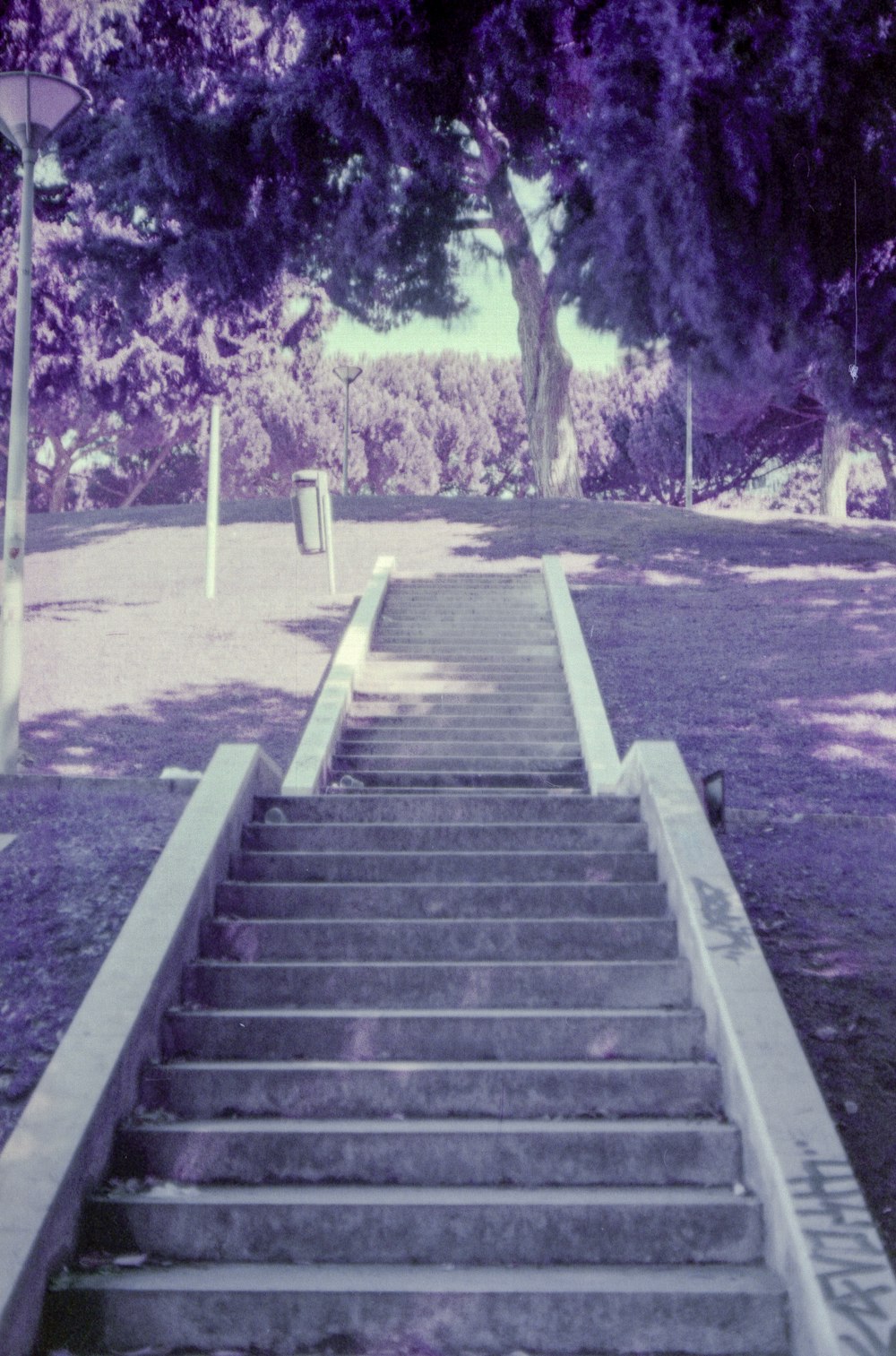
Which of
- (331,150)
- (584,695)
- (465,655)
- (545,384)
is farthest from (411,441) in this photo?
(584,695)

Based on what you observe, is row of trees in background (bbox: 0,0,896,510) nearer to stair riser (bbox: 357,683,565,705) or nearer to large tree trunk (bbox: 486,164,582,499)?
large tree trunk (bbox: 486,164,582,499)

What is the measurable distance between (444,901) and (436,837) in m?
0.76

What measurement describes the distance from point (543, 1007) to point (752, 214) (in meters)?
6.86

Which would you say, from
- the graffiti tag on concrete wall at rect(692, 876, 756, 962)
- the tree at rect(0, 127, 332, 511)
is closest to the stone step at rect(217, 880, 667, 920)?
the graffiti tag on concrete wall at rect(692, 876, 756, 962)

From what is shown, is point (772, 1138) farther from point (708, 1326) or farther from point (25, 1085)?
point (25, 1085)

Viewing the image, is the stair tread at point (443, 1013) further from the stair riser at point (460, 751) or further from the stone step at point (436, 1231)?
the stair riser at point (460, 751)

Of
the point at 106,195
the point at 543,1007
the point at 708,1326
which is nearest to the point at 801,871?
the point at 543,1007

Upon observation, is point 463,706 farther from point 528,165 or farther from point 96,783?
point 528,165

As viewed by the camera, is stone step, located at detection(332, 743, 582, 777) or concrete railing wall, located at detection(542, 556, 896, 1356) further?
stone step, located at detection(332, 743, 582, 777)

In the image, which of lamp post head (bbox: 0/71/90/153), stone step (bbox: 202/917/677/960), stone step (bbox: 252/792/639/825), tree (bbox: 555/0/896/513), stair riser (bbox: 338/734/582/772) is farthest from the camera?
stair riser (bbox: 338/734/582/772)

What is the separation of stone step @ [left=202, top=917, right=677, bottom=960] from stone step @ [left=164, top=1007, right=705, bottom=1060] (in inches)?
23.5

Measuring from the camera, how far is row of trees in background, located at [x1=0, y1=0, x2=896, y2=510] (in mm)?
8891

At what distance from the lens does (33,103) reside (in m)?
8.32

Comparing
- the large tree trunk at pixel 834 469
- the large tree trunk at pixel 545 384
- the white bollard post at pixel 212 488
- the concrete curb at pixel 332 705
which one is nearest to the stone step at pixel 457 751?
the concrete curb at pixel 332 705
